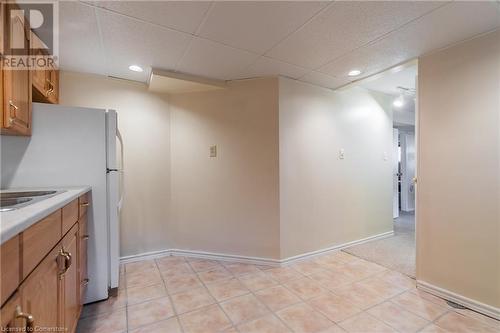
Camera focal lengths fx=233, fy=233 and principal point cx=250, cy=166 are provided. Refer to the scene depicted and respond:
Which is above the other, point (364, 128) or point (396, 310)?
point (364, 128)

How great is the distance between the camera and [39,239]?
2.93 ft

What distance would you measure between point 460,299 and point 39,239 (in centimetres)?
275

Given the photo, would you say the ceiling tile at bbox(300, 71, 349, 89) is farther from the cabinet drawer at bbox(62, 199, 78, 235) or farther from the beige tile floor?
the cabinet drawer at bbox(62, 199, 78, 235)

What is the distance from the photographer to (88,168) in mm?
1787

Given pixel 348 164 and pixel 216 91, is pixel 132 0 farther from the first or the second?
pixel 348 164

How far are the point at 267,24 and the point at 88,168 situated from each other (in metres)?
1.71

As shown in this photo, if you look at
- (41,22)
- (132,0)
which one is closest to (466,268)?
Result: (132,0)

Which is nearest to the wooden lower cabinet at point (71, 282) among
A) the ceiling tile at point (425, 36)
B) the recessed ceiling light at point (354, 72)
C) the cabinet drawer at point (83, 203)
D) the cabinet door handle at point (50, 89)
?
the cabinet drawer at point (83, 203)

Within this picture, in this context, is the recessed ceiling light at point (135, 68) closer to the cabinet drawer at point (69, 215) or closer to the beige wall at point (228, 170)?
the beige wall at point (228, 170)

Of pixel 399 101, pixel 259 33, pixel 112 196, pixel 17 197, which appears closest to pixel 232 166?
pixel 112 196

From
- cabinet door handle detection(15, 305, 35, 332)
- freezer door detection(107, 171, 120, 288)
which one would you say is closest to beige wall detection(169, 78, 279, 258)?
freezer door detection(107, 171, 120, 288)

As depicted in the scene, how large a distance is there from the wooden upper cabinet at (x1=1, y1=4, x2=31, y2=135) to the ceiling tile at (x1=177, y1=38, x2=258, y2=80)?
108 centimetres

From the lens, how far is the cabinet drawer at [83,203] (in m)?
1.55

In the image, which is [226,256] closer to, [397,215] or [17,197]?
[17,197]
